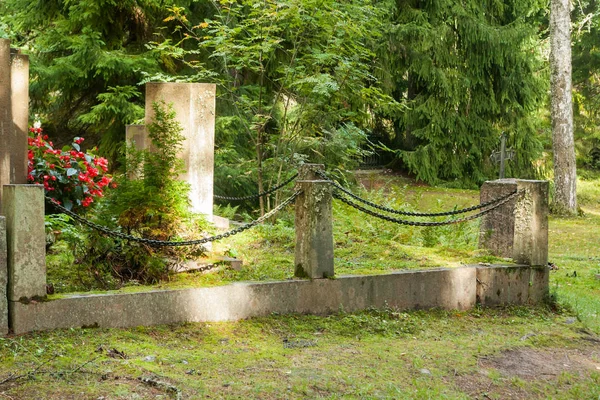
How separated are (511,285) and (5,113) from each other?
5.77m

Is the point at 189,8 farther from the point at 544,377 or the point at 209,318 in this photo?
the point at 544,377

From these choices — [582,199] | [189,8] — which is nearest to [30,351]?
[189,8]

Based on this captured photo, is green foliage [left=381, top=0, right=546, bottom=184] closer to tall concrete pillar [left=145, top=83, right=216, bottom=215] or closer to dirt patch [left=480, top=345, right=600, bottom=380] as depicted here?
tall concrete pillar [left=145, top=83, right=216, bottom=215]

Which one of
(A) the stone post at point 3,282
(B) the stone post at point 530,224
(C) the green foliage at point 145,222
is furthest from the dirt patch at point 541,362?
(A) the stone post at point 3,282

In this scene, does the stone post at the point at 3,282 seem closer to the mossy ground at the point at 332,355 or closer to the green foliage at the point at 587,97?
the mossy ground at the point at 332,355

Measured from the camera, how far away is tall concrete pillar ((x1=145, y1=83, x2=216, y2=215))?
7.78 metres

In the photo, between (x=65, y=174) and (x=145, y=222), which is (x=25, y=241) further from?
(x=65, y=174)

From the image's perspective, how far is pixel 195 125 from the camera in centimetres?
786

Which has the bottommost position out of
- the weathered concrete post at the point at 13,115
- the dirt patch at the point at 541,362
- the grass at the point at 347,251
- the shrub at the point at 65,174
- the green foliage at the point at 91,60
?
the dirt patch at the point at 541,362

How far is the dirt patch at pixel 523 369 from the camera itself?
5879 millimetres

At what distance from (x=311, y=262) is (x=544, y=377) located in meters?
2.37

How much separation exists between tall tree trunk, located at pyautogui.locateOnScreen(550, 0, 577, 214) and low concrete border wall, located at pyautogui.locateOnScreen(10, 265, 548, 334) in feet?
46.6

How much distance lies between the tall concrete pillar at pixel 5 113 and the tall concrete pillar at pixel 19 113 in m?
0.28

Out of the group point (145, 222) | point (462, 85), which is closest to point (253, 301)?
point (145, 222)
